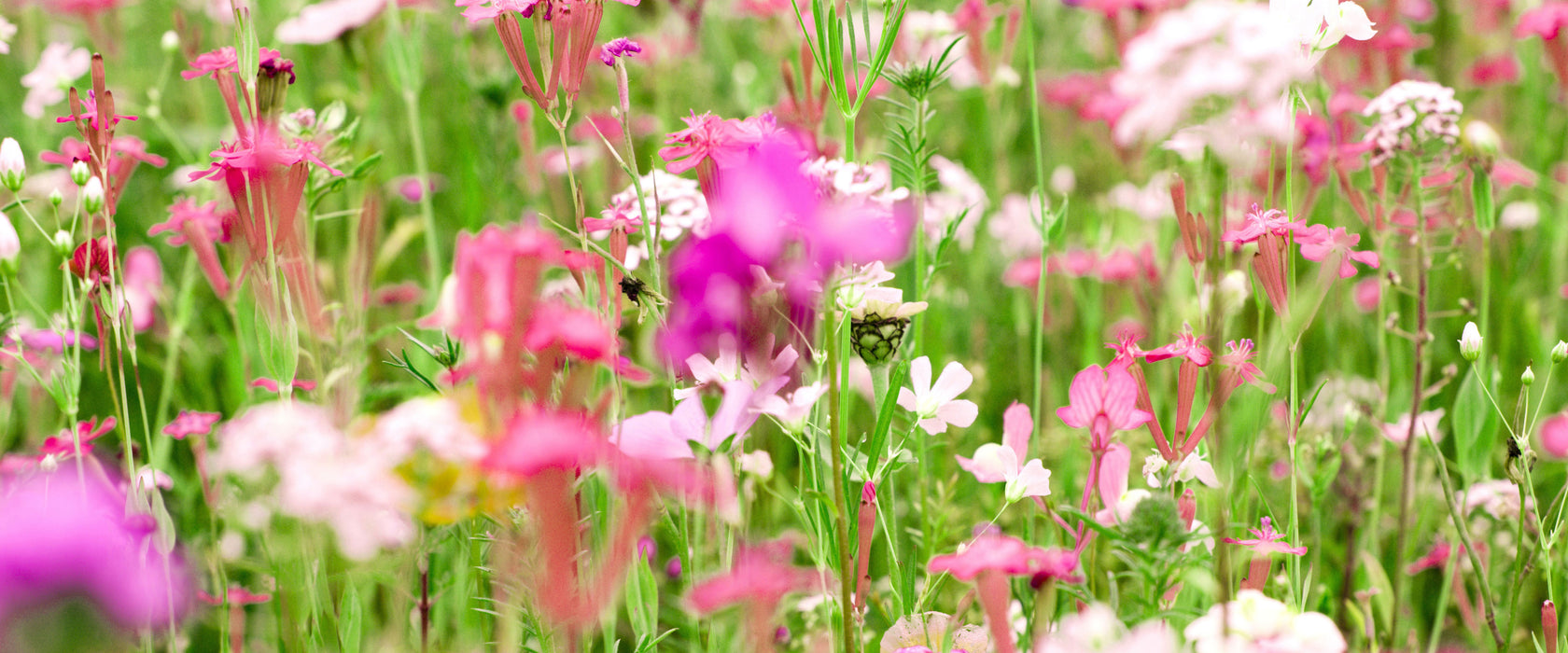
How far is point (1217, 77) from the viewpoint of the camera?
0.47 metres

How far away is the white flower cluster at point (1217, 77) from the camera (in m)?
0.48

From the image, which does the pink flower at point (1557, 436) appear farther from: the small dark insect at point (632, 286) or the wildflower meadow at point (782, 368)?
the small dark insect at point (632, 286)

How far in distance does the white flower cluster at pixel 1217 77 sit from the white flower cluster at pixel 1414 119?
2.12 ft

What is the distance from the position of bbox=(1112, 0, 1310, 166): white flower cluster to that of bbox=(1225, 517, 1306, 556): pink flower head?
0.29m

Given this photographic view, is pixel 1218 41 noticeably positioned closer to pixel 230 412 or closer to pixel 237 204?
pixel 237 204

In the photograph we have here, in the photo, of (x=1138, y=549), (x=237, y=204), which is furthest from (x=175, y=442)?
(x=1138, y=549)

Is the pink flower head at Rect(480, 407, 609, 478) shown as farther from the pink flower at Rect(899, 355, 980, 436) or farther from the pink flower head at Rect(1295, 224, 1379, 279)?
the pink flower head at Rect(1295, 224, 1379, 279)

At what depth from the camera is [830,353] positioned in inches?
28.0

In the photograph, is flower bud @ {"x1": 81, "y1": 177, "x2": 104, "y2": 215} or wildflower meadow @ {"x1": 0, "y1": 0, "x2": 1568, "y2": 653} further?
flower bud @ {"x1": 81, "y1": 177, "x2": 104, "y2": 215}

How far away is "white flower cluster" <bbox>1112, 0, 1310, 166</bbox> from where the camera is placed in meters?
0.48

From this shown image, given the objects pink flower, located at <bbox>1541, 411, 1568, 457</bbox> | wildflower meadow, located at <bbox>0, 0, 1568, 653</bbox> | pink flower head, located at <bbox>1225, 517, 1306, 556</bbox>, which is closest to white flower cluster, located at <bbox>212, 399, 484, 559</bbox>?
wildflower meadow, located at <bbox>0, 0, 1568, 653</bbox>

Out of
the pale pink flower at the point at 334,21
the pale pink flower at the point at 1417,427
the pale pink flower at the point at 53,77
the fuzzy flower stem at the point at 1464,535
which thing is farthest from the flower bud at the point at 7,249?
the pale pink flower at the point at 1417,427

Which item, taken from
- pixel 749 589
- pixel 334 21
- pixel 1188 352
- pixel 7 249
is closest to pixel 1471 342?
pixel 1188 352

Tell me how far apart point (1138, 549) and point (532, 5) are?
0.53 metres
